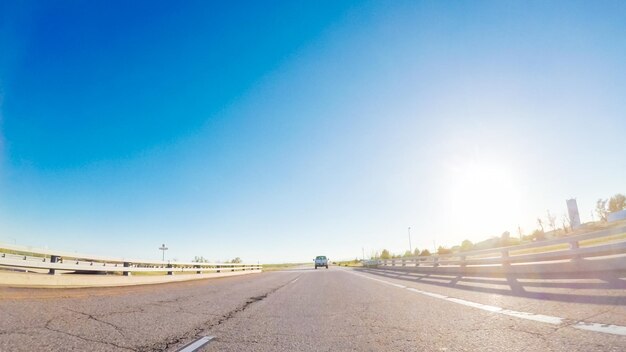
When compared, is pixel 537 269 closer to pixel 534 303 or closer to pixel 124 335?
pixel 534 303

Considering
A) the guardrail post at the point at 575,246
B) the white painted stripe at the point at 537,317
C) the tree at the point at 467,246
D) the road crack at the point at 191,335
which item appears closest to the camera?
the road crack at the point at 191,335

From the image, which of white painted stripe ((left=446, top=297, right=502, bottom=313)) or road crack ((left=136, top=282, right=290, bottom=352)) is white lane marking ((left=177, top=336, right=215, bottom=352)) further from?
white painted stripe ((left=446, top=297, right=502, bottom=313))

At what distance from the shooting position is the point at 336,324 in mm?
5254

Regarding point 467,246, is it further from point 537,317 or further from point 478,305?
point 537,317

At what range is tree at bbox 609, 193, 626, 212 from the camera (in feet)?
317

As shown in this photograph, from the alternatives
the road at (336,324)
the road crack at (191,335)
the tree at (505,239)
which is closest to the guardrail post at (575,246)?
the road at (336,324)

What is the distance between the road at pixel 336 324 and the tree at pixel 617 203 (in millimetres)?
118062

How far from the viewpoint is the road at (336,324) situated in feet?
12.2

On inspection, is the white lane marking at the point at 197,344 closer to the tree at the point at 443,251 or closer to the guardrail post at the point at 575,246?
the guardrail post at the point at 575,246

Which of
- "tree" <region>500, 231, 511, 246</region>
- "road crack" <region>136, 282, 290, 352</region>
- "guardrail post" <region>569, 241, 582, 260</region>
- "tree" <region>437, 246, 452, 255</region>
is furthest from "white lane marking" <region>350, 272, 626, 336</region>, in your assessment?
"tree" <region>437, 246, 452, 255</region>

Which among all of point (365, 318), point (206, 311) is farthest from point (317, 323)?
point (206, 311)

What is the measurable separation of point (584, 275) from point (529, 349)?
6.99m

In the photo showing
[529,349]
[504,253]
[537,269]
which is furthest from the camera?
[504,253]

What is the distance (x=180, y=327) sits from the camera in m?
4.96
